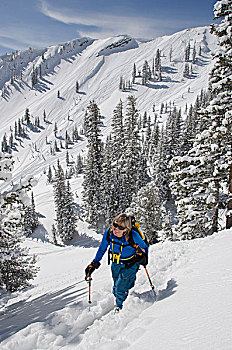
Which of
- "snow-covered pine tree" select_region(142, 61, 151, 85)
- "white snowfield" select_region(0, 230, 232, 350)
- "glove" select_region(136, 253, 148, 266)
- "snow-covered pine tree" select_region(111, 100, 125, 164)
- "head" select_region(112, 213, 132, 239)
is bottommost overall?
"white snowfield" select_region(0, 230, 232, 350)

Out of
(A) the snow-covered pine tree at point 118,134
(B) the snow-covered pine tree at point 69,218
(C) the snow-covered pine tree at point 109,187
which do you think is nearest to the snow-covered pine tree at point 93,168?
(C) the snow-covered pine tree at point 109,187

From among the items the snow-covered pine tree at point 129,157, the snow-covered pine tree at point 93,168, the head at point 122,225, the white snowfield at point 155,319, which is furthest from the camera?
the snow-covered pine tree at point 129,157

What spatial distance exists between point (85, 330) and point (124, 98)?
557ft

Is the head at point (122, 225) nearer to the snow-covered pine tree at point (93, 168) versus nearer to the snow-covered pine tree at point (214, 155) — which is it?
the snow-covered pine tree at point (214, 155)

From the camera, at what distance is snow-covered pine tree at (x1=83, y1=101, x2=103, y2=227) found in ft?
106

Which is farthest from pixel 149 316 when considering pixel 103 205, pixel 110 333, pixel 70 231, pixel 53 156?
pixel 53 156

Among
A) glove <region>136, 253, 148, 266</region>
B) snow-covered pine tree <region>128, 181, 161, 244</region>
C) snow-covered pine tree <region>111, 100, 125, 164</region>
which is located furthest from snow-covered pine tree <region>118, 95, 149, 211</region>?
glove <region>136, 253, 148, 266</region>

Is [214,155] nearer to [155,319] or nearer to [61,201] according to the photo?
[155,319]

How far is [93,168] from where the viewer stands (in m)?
36.6

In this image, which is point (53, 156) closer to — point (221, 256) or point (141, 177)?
point (141, 177)

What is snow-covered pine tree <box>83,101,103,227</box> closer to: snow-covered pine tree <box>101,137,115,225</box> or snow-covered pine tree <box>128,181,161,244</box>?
snow-covered pine tree <box>101,137,115,225</box>

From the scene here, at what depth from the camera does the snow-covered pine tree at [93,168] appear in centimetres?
3228

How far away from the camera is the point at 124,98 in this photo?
163 metres

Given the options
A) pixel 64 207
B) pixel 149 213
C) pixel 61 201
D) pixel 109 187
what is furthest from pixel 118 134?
pixel 64 207
